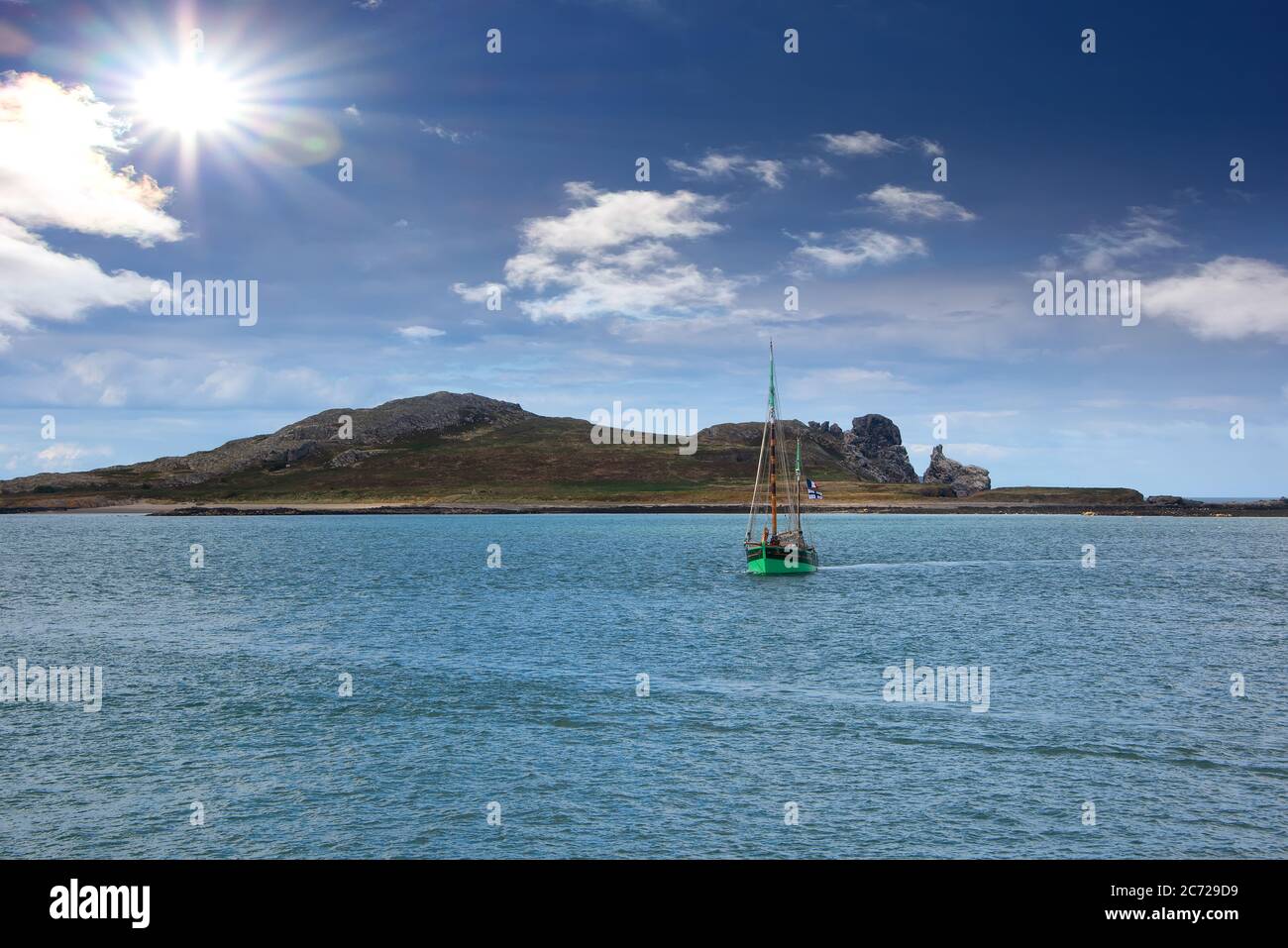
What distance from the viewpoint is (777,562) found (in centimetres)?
9656

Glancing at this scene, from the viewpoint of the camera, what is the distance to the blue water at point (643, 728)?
975 inches

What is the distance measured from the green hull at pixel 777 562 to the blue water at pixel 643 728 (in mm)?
13884

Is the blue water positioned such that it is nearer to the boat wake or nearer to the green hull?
the green hull

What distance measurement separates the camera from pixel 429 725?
36.0 m
